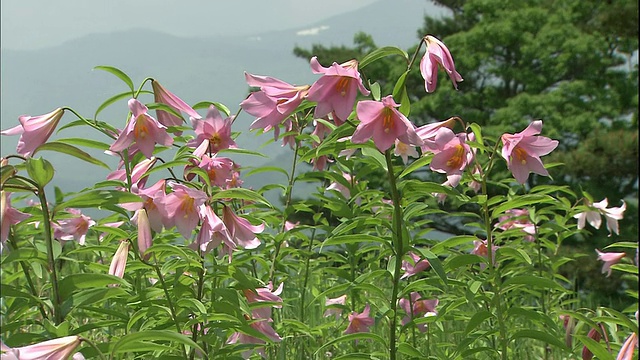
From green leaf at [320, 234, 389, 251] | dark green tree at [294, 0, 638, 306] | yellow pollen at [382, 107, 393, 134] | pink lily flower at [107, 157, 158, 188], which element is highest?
yellow pollen at [382, 107, 393, 134]

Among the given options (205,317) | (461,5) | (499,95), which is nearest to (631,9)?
(499,95)

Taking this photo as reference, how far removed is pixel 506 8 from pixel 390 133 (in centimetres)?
913

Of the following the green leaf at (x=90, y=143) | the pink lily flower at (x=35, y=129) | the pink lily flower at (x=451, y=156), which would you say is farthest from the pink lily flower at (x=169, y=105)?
the pink lily flower at (x=451, y=156)

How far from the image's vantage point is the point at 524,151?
126 cm

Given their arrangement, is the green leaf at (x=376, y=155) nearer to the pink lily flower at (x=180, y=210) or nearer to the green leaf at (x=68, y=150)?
the pink lily flower at (x=180, y=210)

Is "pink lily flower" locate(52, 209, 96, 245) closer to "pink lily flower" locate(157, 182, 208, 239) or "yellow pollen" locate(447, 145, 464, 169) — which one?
"pink lily flower" locate(157, 182, 208, 239)

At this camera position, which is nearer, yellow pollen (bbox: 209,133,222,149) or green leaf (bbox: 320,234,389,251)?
green leaf (bbox: 320,234,389,251)

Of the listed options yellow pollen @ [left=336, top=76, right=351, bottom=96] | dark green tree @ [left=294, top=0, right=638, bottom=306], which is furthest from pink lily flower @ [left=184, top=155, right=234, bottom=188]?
dark green tree @ [left=294, top=0, right=638, bottom=306]

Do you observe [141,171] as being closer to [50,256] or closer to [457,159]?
[50,256]

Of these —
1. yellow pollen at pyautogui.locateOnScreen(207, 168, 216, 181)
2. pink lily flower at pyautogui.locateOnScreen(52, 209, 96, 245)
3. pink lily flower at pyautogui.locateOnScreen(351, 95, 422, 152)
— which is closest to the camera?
pink lily flower at pyautogui.locateOnScreen(351, 95, 422, 152)

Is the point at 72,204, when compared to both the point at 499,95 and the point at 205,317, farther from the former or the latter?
the point at 499,95

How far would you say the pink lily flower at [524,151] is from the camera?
123 cm

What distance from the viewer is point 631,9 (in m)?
5.38

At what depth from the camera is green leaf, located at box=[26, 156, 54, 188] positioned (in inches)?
34.2
